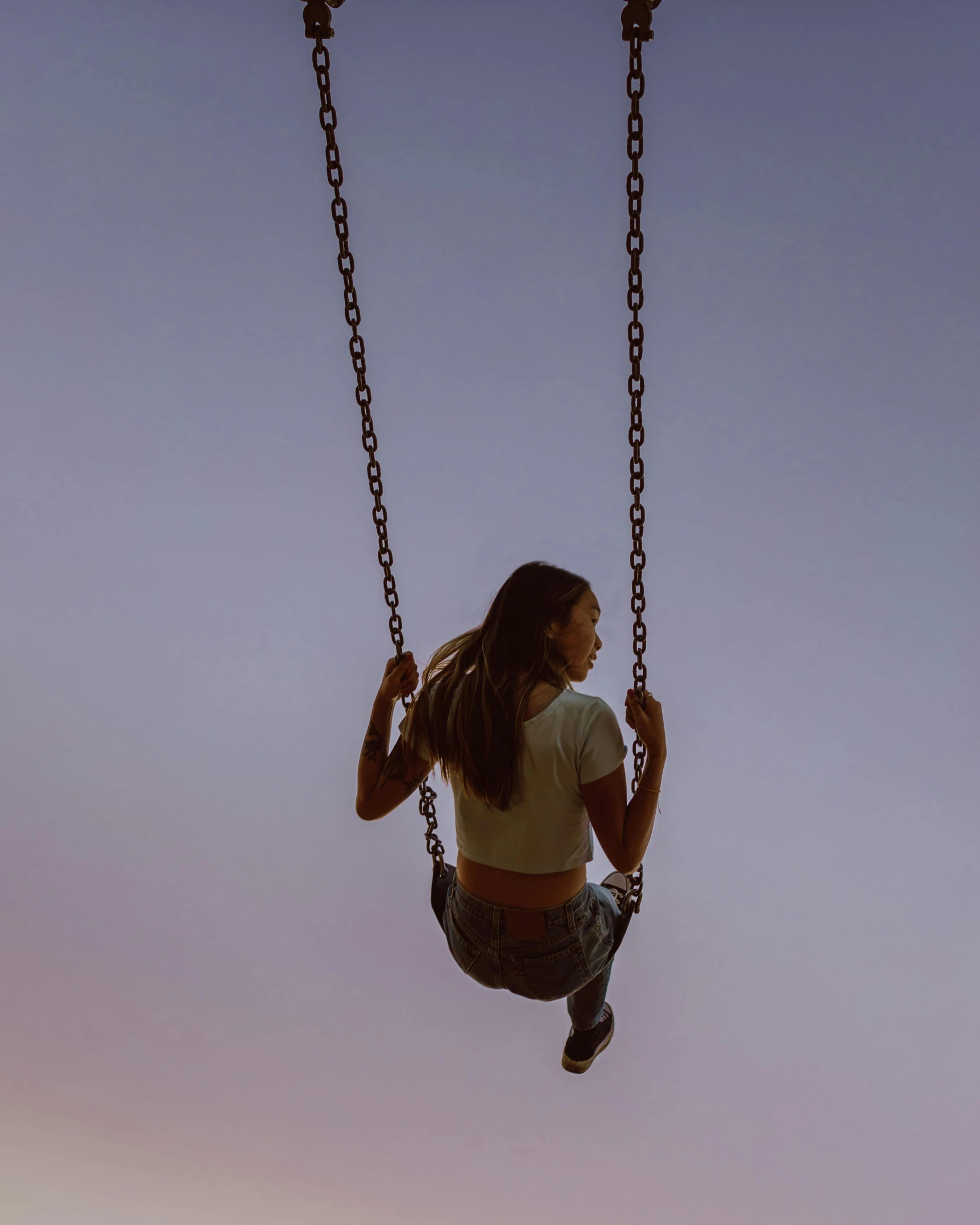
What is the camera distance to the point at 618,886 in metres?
2.41

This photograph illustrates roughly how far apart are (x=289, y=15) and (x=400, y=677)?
3.68m

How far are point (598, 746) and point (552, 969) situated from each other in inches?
20.2

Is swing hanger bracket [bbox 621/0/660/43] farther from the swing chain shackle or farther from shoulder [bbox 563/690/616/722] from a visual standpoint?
shoulder [bbox 563/690/616/722]

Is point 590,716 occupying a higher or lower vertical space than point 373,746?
higher

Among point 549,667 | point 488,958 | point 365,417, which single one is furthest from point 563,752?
point 365,417

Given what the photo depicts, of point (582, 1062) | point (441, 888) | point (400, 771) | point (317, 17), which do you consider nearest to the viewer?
point (317, 17)

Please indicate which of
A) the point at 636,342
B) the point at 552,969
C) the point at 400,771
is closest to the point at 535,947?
the point at 552,969

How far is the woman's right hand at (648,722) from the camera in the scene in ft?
6.85

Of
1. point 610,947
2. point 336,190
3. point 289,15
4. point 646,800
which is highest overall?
point 289,15

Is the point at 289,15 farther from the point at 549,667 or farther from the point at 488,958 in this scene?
the point at 488,958

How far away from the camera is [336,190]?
78.4 inches

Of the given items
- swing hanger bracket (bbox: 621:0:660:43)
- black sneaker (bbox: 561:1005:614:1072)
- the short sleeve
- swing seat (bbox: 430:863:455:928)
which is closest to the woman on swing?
the short sleeve

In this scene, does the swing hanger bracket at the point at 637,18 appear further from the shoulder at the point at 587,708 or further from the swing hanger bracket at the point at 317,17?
the shoulder at the point at 587,708

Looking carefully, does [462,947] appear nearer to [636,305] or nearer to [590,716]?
[590,716]
